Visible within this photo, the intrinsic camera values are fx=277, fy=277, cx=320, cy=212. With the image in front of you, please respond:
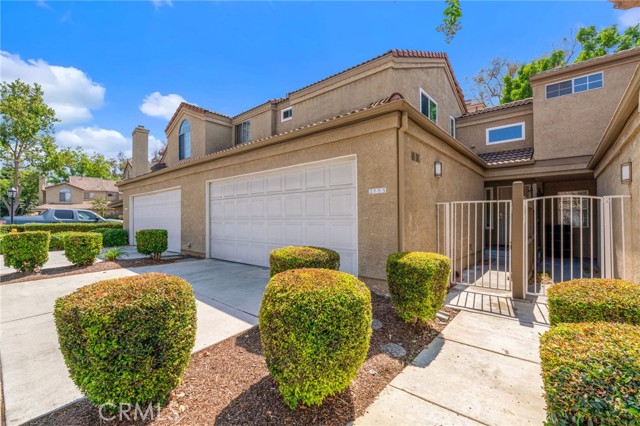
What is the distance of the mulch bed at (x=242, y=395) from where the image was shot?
243cm

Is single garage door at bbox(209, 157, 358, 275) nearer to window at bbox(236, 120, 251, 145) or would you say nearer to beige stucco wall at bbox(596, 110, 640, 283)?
window at bbox(236, 120, 251, 145)

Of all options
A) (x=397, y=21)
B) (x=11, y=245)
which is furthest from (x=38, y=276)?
(x=397, y=21)

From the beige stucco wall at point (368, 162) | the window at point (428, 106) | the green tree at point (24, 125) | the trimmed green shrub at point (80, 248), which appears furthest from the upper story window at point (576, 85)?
the green tree at point (24, 125)

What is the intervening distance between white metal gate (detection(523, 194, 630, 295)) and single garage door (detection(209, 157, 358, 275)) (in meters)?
3.78

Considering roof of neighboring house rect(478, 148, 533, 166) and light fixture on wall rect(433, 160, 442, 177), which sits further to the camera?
roof of neighboring house rect(478, 148, 533, 166)

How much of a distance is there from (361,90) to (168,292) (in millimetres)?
9025

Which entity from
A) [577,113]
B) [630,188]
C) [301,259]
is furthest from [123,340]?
[577,113]

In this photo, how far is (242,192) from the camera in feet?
31.3

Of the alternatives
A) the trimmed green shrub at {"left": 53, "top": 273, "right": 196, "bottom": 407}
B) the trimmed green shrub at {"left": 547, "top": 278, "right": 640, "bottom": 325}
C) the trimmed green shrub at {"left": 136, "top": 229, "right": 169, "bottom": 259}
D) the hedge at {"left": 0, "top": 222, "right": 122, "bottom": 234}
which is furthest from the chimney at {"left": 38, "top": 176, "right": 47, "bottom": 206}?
the trimmed green shrub at {"left": 547, "top": 278, "right": 640, "bottom": 325}

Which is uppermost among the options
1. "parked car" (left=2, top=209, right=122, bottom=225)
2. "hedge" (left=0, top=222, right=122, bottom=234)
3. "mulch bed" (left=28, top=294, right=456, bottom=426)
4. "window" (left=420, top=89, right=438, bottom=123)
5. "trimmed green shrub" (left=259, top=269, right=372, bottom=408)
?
"window" (left=420, top=89, right=438, bottom=123)

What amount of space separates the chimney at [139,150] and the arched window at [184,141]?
3294 mm

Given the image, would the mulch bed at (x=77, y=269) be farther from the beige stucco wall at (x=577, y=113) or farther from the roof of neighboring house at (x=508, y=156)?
the beige stucco wall at (x=577, y=113)

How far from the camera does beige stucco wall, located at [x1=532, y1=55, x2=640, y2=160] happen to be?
9.50 meters

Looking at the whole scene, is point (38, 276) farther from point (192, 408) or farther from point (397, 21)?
point (397, 21)
